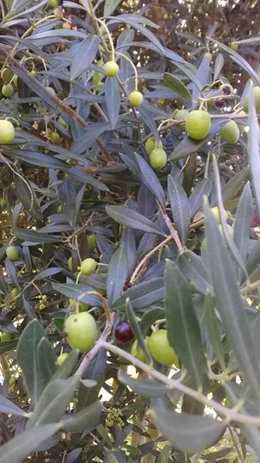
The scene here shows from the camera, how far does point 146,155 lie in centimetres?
89

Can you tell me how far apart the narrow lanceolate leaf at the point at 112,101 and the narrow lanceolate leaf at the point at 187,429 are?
520 mm

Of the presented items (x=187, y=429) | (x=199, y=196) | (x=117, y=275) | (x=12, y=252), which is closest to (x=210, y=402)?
(x=187, y=429)

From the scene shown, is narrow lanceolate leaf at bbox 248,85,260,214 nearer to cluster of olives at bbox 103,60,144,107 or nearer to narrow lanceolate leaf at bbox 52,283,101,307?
narrow lanceolate leaf at bbox 52,283,101,307

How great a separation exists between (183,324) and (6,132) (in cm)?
47

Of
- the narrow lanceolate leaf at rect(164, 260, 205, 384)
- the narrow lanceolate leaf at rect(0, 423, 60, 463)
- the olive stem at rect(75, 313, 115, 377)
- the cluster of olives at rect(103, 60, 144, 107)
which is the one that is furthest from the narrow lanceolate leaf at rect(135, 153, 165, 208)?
the narrow lanceolate leaf at rect(0, 423, 60, 463)

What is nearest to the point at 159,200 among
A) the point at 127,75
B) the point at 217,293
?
the point at 127,75

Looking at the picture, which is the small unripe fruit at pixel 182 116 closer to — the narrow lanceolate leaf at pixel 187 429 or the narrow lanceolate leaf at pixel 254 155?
the narrow lanceolate leaf at pixel 254 155

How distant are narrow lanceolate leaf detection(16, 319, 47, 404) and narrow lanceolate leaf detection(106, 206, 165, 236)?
0.26 meters

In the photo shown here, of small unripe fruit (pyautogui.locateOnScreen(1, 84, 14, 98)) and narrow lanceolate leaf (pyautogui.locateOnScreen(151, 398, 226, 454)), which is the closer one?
narrow lanceolate leaf (pyautogui.locateOnScreen(151, 398, 226, 454))

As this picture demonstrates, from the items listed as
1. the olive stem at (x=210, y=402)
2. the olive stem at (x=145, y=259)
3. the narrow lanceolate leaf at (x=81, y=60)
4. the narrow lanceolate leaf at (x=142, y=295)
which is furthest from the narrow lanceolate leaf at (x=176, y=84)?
the olive stem at (x=210, y=402)

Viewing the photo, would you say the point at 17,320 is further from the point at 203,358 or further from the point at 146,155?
the point at 203,358

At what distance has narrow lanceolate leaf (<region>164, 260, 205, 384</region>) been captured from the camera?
458 mm

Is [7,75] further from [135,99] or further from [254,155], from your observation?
[254,155]

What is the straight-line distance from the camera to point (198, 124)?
2.41 ft
